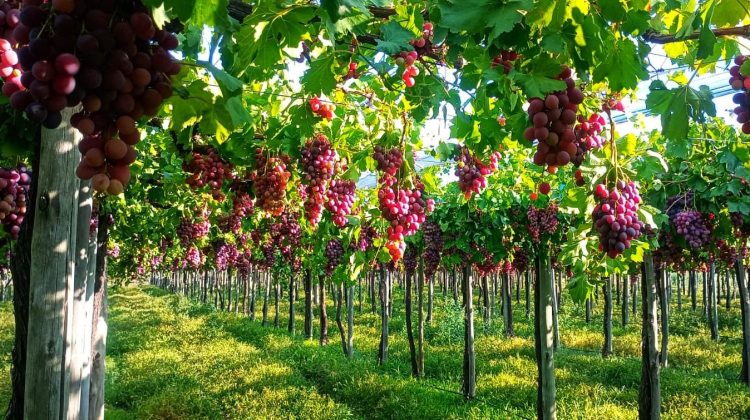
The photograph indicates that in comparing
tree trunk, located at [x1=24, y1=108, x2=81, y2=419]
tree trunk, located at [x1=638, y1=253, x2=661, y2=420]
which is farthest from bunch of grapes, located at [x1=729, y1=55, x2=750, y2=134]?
tree trunk, located at [x1=638, y1=253, x2=661, y2=420]

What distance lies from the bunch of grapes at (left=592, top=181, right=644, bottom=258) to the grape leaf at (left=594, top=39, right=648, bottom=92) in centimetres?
104

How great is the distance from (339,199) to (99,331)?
4.16 m

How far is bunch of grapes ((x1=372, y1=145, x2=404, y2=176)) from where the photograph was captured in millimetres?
3879

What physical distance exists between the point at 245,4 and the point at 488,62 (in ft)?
3.54

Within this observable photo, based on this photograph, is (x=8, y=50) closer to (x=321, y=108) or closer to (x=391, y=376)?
(x=321, y=108)

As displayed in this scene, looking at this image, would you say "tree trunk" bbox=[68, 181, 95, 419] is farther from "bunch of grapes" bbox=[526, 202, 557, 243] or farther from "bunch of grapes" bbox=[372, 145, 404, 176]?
"bunch of grapes" bbox=[526, 202, 557, 243]

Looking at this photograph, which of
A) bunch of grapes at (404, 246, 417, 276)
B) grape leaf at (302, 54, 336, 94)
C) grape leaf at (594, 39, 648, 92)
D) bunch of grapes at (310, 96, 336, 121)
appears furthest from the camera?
bunch of grapes at (404, 246, 417, 276)

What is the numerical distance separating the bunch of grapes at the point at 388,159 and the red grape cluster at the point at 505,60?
6.57ft

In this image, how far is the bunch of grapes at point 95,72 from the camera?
96 centimetres

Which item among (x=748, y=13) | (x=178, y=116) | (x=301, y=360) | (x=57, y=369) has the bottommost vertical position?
(x=301, y=360)

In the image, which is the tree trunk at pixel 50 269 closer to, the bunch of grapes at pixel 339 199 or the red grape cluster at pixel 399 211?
the red grape cluster at pixel 399 211

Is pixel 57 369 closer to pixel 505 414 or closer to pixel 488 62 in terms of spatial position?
pixel 488 62

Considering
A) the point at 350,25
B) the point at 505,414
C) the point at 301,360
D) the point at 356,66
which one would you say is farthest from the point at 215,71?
the point at 301,360

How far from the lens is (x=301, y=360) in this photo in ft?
42.9
